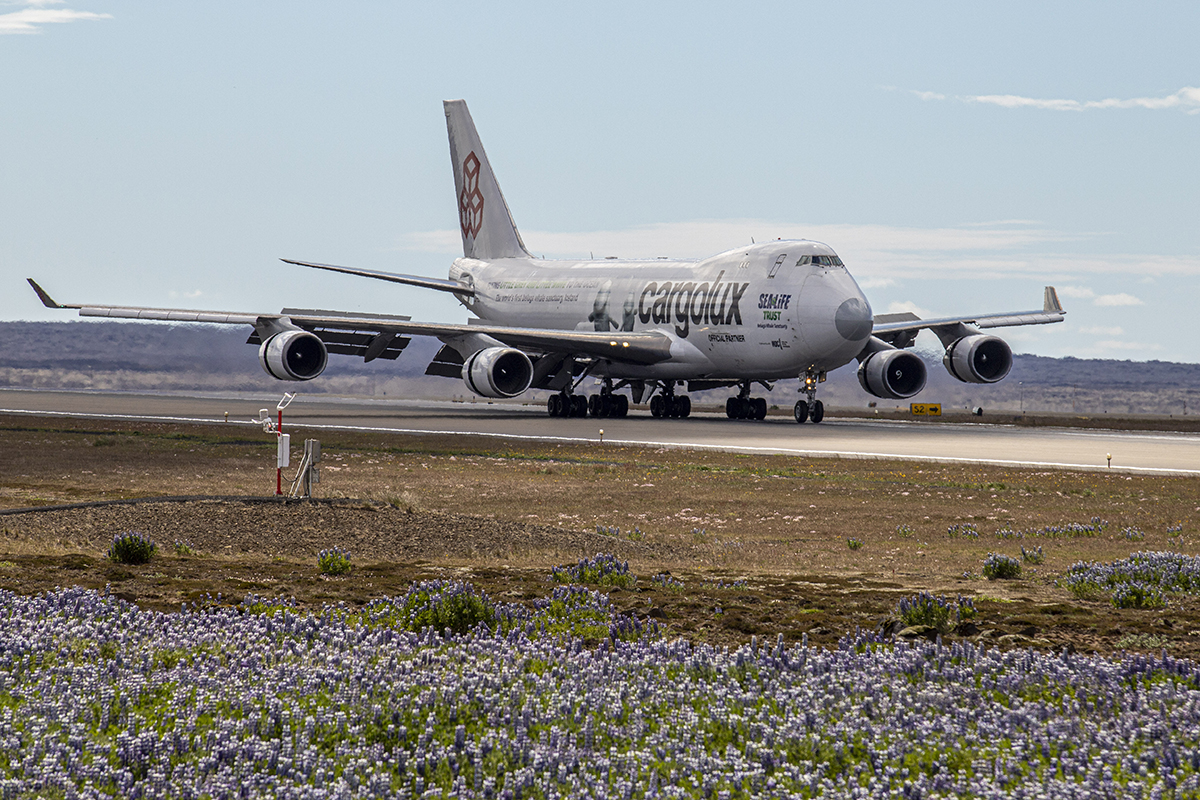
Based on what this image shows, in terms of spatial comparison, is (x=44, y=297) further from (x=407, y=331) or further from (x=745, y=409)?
(x=745, y=409)

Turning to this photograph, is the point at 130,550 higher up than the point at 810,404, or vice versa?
the point at 810,404

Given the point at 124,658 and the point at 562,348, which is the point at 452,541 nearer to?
the point at 124,658

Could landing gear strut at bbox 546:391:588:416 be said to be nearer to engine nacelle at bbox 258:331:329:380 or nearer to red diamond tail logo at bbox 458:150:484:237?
engine nacelle at bbox 258:331:329:380

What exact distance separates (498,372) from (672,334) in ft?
22.2

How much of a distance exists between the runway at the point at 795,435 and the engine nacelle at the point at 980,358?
1987 mm

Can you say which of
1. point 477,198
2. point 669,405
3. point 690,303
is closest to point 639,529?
point 690,303

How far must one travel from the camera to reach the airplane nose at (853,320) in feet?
129

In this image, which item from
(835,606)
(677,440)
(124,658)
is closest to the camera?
(124,658)

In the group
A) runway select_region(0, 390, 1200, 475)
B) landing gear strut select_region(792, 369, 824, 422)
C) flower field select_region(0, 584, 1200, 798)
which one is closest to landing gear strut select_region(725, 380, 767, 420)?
runway select_region(0, 390, 1200, 475)

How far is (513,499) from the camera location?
19719 millimetres

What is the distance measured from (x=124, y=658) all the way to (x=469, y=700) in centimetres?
210

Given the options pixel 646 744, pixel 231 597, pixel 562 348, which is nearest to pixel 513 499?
pixel 231 597

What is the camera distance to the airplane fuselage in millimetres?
40125

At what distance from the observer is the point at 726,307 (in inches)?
1681
